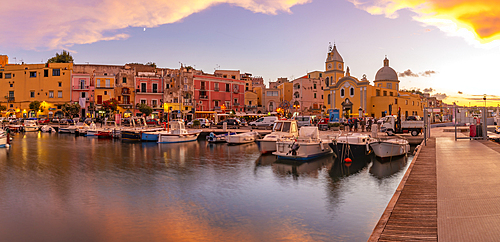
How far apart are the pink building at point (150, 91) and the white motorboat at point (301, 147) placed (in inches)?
1866

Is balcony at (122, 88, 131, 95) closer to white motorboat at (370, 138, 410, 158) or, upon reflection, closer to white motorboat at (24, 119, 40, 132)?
white motorboat at (24, 119, 40, 132)

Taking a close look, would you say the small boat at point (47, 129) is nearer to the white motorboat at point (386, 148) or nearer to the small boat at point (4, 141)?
A: the small boat at point (4, 141)

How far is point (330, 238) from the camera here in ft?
33.6

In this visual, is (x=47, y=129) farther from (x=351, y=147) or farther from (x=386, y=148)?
(x=386, y=148)

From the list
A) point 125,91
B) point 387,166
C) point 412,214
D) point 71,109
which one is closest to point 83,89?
point 71,109

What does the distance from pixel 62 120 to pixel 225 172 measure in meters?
50.8

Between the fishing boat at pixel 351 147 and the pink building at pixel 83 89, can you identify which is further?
the pink building at pixel 83 89

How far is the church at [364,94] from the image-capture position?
66000 millimetres

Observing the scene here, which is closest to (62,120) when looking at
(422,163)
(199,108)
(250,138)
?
(199,108)

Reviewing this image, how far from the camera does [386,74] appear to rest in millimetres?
75562

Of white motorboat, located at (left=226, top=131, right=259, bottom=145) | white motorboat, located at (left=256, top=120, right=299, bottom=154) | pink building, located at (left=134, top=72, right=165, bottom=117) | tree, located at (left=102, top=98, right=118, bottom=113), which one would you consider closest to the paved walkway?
white motorboat, located at (left=256, top=120, right=299, bottom=154)

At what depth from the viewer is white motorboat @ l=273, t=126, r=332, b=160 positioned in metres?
23.3

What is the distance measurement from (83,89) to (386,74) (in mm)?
63282

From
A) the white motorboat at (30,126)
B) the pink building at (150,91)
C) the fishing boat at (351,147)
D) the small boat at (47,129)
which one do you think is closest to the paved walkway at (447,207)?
the fishing boat at (351,147)
